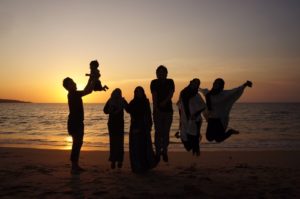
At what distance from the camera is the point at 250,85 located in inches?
312

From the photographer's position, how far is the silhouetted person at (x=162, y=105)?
7.84 meters

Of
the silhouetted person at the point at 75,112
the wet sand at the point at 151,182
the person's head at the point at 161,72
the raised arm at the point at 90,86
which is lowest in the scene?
the wet sand at the point at 151,182

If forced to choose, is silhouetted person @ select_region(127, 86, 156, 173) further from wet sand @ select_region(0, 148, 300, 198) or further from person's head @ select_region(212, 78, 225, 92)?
person's head @ select_region(212, 78, 225, 92)

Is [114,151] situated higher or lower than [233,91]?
lower

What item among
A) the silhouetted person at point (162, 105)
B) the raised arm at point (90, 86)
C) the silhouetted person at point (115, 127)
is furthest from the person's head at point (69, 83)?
the silhouetted person at point (162, 105)

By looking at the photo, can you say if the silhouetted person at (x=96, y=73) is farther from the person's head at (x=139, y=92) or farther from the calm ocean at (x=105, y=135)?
the calm ocean at (x=105, y=135)

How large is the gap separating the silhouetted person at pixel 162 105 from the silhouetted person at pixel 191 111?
1.88 feet

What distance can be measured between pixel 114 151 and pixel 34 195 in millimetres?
2588

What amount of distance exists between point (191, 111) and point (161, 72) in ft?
4.08

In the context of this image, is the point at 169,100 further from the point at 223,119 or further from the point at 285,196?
the point at 285,196

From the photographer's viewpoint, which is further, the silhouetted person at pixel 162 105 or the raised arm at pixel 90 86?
the silhouetted person at pixel 162 105

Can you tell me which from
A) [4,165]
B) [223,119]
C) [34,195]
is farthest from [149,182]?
[4,165]

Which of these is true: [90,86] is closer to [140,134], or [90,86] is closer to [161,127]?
[140,134]

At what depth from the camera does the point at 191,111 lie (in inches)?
331
